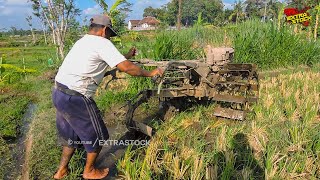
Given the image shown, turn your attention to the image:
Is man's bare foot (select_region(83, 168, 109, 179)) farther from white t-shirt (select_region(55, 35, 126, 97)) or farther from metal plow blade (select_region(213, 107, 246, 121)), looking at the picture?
metal plow blade (select_region(213, 107, 246, 121))

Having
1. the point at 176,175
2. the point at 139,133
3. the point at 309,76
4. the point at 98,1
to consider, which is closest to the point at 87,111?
the point at 176,175

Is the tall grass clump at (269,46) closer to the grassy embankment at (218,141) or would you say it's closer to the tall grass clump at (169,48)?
the tall grass clump at (169,48)

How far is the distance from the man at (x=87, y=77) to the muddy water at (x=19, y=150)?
41.7 inches

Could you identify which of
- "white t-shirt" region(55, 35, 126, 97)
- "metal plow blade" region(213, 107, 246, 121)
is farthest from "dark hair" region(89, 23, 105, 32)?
"metal plow blade" region(213, 107, 246, 121)

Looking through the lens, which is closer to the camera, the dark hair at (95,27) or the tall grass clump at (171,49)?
the dark hair at (95,27)

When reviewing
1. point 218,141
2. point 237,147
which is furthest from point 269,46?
point 218,141

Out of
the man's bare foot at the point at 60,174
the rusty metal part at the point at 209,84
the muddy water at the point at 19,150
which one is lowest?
the muddy water at the point at 19,150

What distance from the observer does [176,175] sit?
323cm

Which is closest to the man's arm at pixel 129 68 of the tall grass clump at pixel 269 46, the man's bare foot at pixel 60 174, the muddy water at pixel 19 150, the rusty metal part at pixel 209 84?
the rusty metal part at pixel 209 84

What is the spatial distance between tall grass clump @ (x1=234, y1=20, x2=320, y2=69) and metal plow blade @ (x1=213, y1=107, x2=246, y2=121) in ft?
12.3

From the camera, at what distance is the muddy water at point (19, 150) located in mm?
3754

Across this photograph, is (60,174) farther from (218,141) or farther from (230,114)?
(230,114)

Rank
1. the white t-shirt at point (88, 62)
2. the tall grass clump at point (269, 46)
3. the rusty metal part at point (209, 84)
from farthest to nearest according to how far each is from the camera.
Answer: the tall grass clump at point (269, 46), the rusty metal part at point (209, 84), the white t-shirt at point (88, 62)

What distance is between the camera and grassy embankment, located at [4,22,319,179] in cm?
328
